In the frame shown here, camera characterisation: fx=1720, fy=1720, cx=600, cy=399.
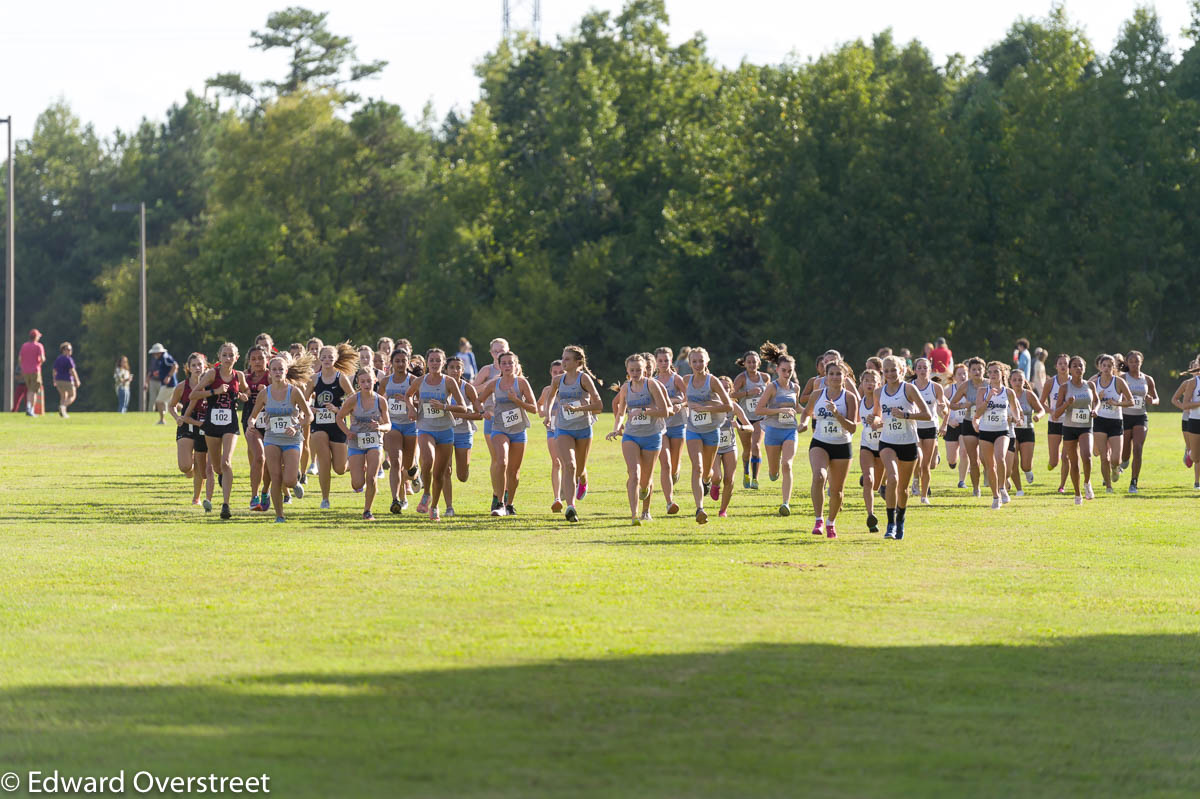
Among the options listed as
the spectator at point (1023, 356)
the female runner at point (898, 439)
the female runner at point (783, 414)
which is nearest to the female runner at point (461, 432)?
the female runner at point (783, 414)

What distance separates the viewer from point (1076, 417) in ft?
70.7

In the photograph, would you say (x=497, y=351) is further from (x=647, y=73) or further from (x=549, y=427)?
(x=647, y=73)

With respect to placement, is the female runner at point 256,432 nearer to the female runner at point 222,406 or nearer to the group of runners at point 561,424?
the group of runners at point 561,424

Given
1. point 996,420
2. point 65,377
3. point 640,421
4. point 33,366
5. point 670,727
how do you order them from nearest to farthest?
point 670,727 < point 640,421 < point 996,420 < point 33,366 < point 65,377

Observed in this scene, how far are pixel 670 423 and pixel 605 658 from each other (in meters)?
9.22

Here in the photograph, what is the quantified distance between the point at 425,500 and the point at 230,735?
1129 cm

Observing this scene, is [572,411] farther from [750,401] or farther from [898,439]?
[750,401]

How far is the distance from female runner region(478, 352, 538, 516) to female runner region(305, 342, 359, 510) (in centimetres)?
169

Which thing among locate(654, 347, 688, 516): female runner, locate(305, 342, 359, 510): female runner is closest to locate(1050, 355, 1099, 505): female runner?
locate(654, 347, 688, 516): female runner

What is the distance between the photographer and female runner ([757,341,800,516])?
62.1 ft

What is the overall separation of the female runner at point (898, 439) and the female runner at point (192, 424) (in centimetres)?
715

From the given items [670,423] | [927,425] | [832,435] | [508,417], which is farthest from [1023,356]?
[832,435]

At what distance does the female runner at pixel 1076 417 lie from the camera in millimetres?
21469

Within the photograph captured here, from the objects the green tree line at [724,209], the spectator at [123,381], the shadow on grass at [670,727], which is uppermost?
the green tree line at [724,209]
